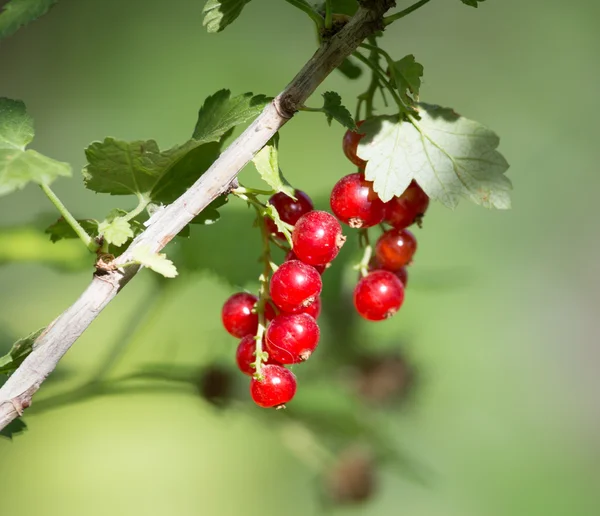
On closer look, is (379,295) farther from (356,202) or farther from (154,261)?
(154,261)

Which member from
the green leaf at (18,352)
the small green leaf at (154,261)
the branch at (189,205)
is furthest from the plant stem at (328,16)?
the green leaf at (18,352)

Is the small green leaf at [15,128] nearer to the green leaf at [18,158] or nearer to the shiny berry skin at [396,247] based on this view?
the green leaf at [18,158]

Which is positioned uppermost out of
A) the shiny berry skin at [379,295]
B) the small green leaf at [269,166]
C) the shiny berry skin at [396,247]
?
the shiny berry skin at [396,247]

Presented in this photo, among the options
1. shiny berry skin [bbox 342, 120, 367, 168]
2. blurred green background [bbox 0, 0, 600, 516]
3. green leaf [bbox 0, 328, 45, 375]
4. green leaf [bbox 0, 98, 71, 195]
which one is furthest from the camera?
blurred green background [bbox 0, 0, 600, 516]

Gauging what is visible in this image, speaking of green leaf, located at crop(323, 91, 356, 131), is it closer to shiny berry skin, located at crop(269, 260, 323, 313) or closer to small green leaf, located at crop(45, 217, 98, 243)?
shiny berry skin, located at crop(269, 260, 323, 313)

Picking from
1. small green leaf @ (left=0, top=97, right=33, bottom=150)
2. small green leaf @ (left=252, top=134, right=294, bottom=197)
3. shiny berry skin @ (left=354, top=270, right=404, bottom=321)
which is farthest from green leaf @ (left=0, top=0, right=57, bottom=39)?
shiny berry skin @ (left=354, top=270, right=404, bottom=321)

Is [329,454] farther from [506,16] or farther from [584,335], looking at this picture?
[506,16]
